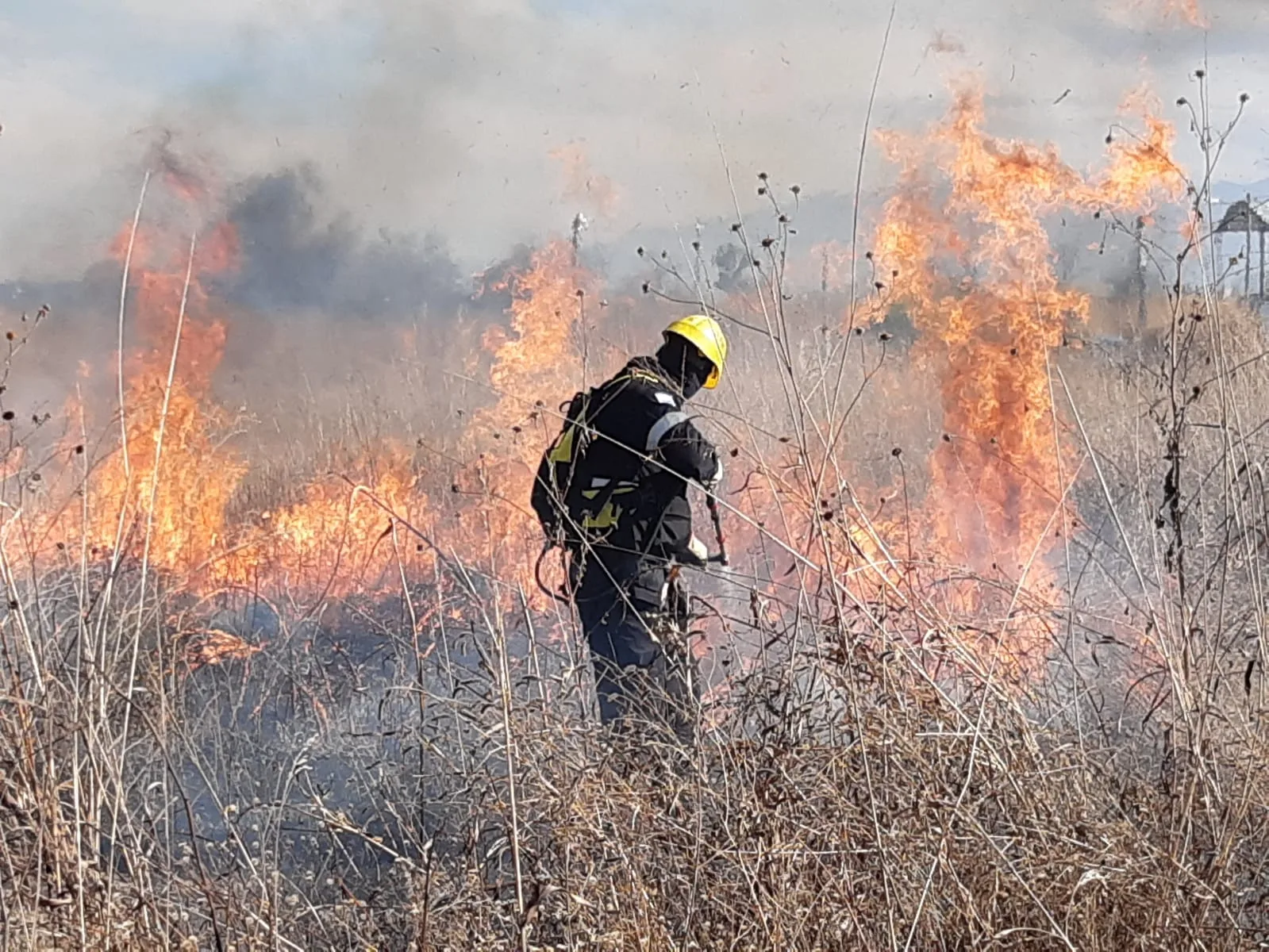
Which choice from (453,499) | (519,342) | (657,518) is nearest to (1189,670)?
(657,518)

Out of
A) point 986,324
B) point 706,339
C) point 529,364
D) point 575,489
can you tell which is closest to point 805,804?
point 575,489

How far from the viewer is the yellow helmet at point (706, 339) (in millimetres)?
4762

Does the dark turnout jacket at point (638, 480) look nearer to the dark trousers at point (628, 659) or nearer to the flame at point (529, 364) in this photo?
the dark trousers at point (628, 659)

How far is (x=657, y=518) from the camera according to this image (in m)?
4.51

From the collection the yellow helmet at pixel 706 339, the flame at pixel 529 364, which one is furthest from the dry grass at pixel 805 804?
the flame at pixel 529 364

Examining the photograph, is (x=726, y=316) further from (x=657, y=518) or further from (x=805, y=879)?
(x=657, y=518)

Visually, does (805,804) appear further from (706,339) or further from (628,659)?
(706,339)

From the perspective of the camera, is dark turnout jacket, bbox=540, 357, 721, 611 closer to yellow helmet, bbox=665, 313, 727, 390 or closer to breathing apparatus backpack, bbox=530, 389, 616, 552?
breathing apparatus backpack, bbox=530, 389, 616, 552

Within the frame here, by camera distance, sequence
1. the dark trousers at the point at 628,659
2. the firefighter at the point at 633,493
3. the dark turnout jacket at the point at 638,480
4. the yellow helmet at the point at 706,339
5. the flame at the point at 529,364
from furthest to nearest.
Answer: the flame at the point at 529,364, the yellow helmet at the point at 706,339, the dark turnout jacket at the point at 638,480, the firefighter at the point at 633,493, the dark trousers at the point at 628,659

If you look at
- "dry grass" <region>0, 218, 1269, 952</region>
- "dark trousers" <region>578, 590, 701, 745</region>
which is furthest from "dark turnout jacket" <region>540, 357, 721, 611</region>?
"dry grass" <region>0, 218, 1269, 952</region>

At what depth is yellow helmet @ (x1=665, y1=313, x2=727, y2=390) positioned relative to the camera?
4762 mm

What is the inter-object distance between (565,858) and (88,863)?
107cm

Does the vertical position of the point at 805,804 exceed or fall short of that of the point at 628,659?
it exceeds it

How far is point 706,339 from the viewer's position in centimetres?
479
